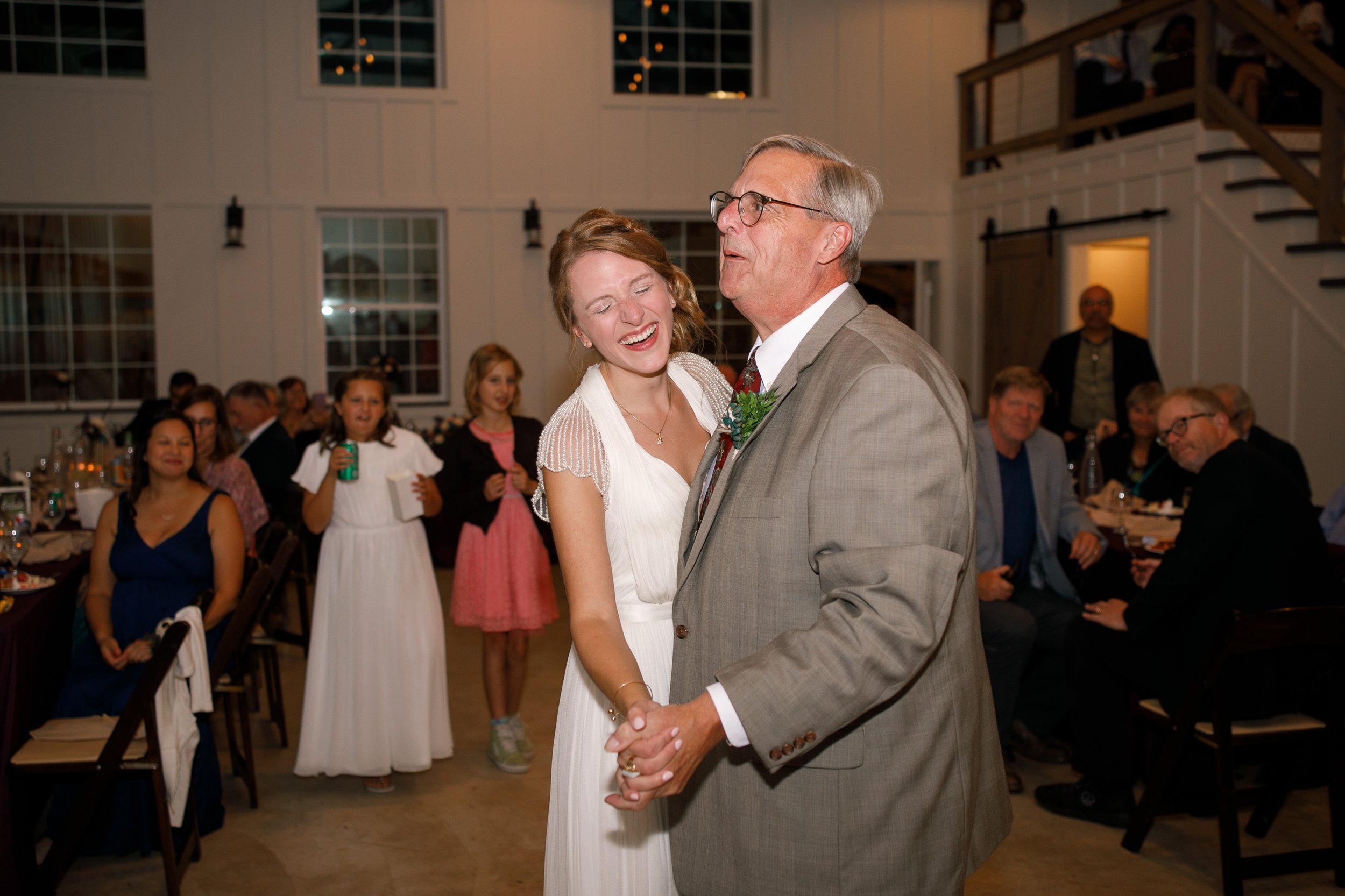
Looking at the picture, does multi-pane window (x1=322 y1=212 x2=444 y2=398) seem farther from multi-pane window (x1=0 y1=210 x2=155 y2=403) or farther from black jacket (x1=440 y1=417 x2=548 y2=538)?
black jacket (x1=440 y1=417 x2=548 y2=538)

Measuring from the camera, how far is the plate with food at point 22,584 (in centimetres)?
358

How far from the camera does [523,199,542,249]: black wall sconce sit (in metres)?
10.6

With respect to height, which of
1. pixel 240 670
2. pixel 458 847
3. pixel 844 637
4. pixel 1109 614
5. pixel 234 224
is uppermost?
pixel 234 224

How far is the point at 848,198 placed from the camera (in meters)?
1.69

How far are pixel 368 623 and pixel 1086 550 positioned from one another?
2.99 meters

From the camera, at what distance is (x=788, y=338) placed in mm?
1709

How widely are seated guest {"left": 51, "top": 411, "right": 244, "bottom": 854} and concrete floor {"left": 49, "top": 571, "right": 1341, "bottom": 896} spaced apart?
16 centimetres

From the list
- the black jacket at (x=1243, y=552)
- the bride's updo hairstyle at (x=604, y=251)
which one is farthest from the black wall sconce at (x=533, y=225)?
the bride's updo hairstyle at (x=604, y=251)

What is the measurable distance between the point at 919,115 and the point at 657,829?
35.4ft

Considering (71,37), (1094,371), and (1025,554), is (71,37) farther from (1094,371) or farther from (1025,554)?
(1025,554)

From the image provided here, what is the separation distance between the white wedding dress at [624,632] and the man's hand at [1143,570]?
2514 millimetres

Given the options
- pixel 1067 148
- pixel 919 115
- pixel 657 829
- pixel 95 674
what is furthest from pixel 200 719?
pixel 919 115

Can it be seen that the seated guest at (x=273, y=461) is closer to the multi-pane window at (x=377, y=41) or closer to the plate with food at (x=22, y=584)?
the plate with food at (x=22, y=584)

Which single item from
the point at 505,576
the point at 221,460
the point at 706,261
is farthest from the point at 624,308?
the point at 706,261
